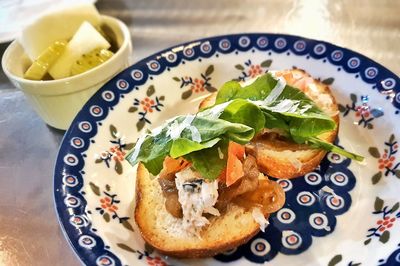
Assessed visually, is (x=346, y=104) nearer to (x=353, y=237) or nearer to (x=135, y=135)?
(x=353, y=237)

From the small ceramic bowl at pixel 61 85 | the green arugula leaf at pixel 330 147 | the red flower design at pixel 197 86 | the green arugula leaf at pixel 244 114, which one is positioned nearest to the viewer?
the green arugula leaf at pixel 244 114

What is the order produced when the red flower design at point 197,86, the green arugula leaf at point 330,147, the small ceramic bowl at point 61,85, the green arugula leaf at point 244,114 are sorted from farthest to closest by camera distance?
the red flower design at point 197,86
the small ceramic bowl at point 61,85
the green arugula leaf at point 330,147
the green arugula leaf at point 244,114

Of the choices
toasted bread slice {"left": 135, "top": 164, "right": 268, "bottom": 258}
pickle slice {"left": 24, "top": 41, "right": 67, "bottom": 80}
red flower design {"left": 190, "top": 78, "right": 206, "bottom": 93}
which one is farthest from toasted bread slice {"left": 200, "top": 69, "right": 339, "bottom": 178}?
pickle slice {"left": 24, "top": 41, "right": 67, "bottom": 80}

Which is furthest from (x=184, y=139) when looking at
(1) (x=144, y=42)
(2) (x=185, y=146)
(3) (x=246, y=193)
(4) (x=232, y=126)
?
(1) (x=144, y=42)

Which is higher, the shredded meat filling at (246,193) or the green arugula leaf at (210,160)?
the green arugula leaf at (210,160)

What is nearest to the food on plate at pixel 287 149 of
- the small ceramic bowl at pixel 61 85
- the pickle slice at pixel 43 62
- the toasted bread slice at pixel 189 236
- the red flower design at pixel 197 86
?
the toasted bread slice at pixel 189 236

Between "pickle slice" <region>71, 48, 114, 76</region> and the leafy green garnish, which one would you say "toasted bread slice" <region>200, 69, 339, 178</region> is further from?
"pickle slice" <region>71, 48, 114, 76</region>

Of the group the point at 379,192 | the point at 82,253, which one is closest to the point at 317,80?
the point at 379,192

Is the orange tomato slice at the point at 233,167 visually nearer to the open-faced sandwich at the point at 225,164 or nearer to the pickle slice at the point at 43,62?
the open-faced sandwich at the point at 225,164
